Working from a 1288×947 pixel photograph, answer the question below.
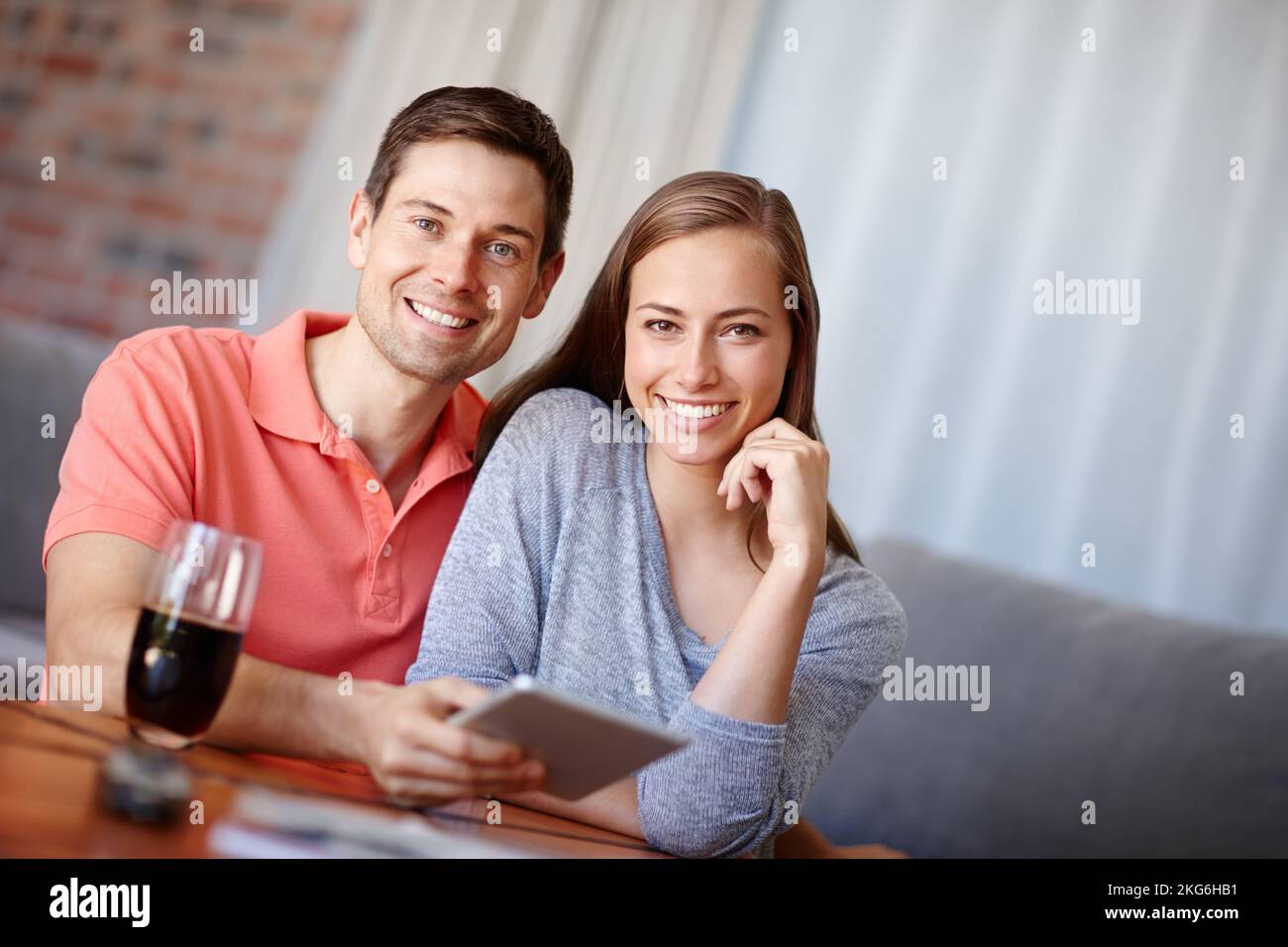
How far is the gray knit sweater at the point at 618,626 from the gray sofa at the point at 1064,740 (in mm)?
598

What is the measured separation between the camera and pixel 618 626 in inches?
53.9

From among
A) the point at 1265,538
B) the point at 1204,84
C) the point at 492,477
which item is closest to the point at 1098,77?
the point at 1204,84

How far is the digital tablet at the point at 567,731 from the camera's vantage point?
2.67 feet

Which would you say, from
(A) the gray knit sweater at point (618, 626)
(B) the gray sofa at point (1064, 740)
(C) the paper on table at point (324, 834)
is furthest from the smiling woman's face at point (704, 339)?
(B) the gray sofa at point (1064, 740)

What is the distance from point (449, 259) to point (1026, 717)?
1199mm

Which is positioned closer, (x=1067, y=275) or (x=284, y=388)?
(x=284, y=388)

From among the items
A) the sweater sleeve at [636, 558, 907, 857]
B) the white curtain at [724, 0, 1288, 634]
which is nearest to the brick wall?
the white curtain at [724, 0, 1288, 634]

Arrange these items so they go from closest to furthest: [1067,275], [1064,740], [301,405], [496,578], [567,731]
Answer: [567,731] < [496,578] < [301,405] < [1064,740] < [1067,275]

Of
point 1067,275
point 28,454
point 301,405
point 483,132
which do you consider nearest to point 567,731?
point 301,405

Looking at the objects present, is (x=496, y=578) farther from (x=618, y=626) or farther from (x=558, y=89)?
(x=558, y=89)

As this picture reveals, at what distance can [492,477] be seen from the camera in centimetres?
140

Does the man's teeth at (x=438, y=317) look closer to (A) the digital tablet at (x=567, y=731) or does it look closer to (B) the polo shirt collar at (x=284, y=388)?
(B) the polo shirt collar at (x=284, y=388)

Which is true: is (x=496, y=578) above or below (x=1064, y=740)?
above

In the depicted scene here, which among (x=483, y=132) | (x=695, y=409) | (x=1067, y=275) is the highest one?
(x=1067, y=275)
